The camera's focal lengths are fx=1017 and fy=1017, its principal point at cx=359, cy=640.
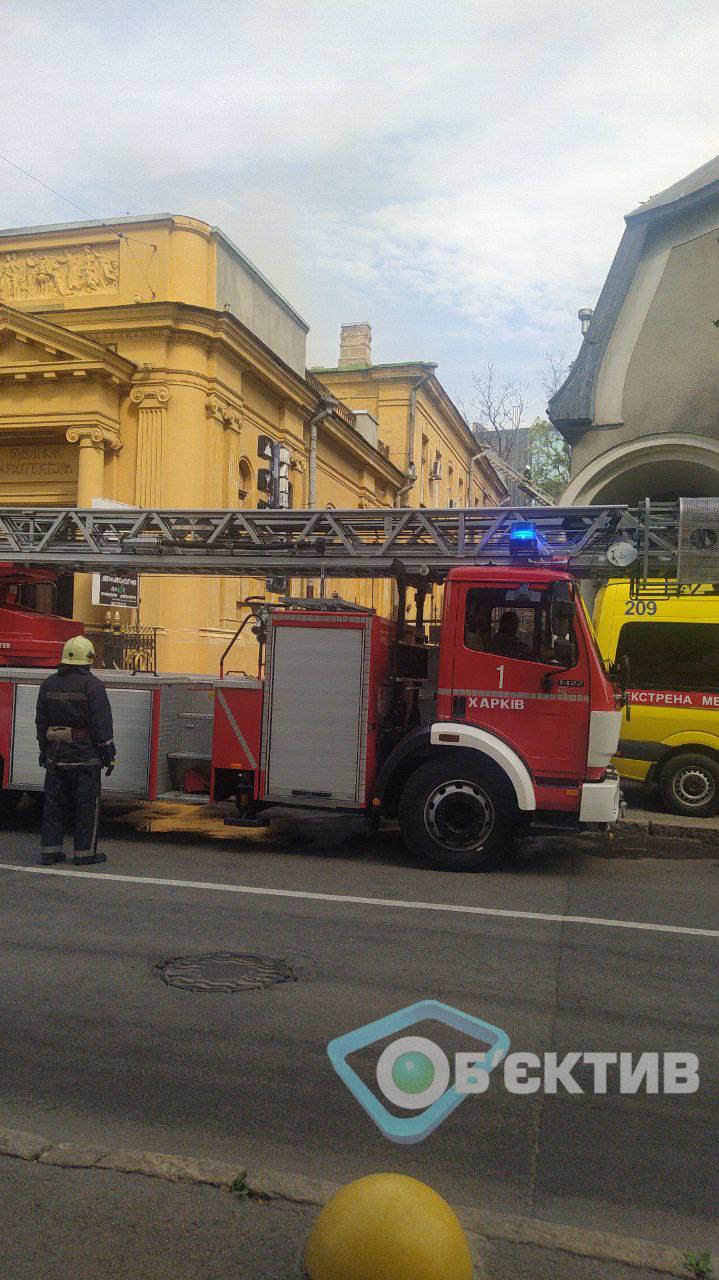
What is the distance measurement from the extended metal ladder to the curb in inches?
269

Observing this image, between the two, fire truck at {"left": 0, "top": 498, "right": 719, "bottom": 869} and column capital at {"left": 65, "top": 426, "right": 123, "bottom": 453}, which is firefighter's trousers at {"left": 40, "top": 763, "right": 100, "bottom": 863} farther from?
column capital at {"left": 65, "top": 426, "right": 123, "bottom": 453}

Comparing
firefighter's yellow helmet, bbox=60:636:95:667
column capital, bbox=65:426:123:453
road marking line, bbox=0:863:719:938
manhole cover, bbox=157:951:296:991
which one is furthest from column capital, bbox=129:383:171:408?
manhole cover, bbox=157:951:296:991

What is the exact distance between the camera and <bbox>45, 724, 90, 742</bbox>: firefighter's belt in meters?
8.51

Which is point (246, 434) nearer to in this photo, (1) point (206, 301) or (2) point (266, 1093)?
(1) point (206, 301)

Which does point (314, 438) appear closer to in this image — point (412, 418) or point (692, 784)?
point (412, 418)

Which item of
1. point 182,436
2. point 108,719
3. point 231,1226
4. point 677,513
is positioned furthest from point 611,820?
point 182,436

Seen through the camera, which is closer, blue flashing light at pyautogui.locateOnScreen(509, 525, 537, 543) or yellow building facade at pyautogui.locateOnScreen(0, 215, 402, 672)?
blue flashing light at pyautogui.locateOnScreen(509, 525, 537, 543)

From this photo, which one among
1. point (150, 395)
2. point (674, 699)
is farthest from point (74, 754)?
point (150, 395)

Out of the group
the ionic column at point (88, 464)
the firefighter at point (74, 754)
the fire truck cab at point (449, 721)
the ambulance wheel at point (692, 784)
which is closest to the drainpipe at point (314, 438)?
the ionic column at point (88, 464)

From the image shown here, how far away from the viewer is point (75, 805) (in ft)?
28.4

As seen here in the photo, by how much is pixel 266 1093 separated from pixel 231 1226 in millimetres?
1067

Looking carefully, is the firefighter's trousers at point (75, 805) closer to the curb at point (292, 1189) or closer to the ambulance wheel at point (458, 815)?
the ambulance wheel at point (458, 815)

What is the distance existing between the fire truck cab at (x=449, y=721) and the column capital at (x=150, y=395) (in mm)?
12237

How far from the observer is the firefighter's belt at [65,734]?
8.51 meters
